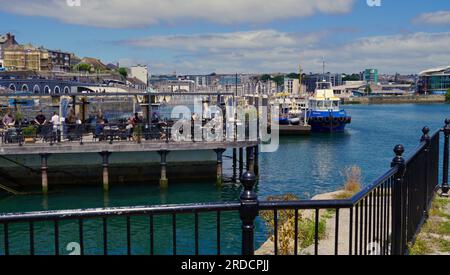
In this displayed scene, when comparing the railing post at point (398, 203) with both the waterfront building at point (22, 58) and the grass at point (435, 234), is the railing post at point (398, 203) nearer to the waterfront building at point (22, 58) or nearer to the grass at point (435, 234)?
the grass at point (435, 234)

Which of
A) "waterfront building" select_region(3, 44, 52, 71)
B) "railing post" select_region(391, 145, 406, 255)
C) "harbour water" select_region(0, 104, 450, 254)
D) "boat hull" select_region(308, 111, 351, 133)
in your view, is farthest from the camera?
"waterfront building" select_region(3, 44, 52, 71)

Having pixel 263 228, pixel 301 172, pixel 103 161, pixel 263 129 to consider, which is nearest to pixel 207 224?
pixel 263 228

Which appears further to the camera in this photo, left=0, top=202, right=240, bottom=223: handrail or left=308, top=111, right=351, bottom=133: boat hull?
left=308, top=111, right=351, bottom=133: boat hull

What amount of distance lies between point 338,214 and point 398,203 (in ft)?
6.39

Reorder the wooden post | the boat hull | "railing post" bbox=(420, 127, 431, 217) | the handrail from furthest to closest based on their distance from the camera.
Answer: the boat hull, the wooden post, "railing post" bbox=(420, 127, 431, 217), the handrail

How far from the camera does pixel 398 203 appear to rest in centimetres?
679

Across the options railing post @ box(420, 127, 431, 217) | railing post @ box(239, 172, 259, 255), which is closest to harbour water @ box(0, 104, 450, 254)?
railing post @ box(420, 127, 431, 217)

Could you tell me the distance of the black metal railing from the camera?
4.46 m

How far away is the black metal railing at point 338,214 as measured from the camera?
4.46 meters

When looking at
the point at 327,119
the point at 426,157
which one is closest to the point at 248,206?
the point at 426,157

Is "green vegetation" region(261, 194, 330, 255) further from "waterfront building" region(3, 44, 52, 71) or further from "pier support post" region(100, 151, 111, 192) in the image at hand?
"waterfront building" region(3, 44, 52, 71)

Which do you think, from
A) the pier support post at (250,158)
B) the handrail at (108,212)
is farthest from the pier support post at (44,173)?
the handrail at (108,212)

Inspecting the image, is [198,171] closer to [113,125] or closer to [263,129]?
[113,125]

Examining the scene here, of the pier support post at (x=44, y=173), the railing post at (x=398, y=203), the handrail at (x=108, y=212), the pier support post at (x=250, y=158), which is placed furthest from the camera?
the pier support post at (x=250, y=158)
